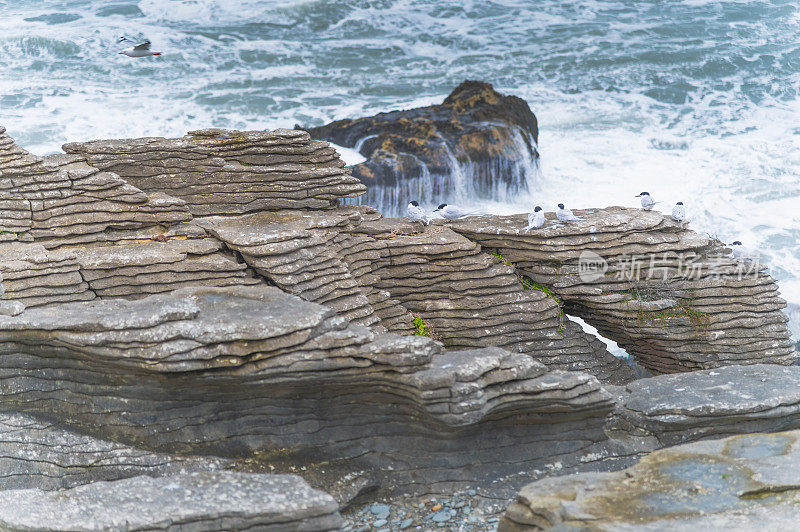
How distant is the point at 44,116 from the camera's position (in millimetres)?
27109

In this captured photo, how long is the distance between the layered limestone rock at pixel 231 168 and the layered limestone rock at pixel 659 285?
2776mm

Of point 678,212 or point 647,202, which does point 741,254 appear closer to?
point 678,212

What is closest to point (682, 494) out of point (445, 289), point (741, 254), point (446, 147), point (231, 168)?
point (445, 289)

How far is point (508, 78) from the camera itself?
1289 inches

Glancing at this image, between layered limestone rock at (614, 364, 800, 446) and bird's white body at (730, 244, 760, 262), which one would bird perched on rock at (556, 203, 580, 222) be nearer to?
bird's white body at (730, 244, 760, 262)

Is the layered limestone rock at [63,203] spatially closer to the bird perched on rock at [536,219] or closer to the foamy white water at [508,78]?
the bird perched on rock at [536,219]

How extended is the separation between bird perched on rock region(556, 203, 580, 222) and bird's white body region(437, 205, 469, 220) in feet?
5.77

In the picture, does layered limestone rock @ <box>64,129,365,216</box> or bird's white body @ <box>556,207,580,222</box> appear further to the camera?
bird's white body @ <box>556,207,580,222</box>

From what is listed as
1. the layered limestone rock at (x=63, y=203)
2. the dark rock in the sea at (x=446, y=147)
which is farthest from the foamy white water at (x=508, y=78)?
the layered limestone rock at (x=63, y=203)

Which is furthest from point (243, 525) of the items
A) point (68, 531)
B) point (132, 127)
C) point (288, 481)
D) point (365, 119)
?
point (132, 127)

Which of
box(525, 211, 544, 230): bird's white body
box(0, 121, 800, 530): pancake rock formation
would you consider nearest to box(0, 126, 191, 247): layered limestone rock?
box(0, 121, 800, 530): pancake rock formation

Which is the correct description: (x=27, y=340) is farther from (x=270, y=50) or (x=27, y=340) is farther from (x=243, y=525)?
(x=270, y=50)

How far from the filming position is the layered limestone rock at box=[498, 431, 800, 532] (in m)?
7.59

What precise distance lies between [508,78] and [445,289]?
848 inches
